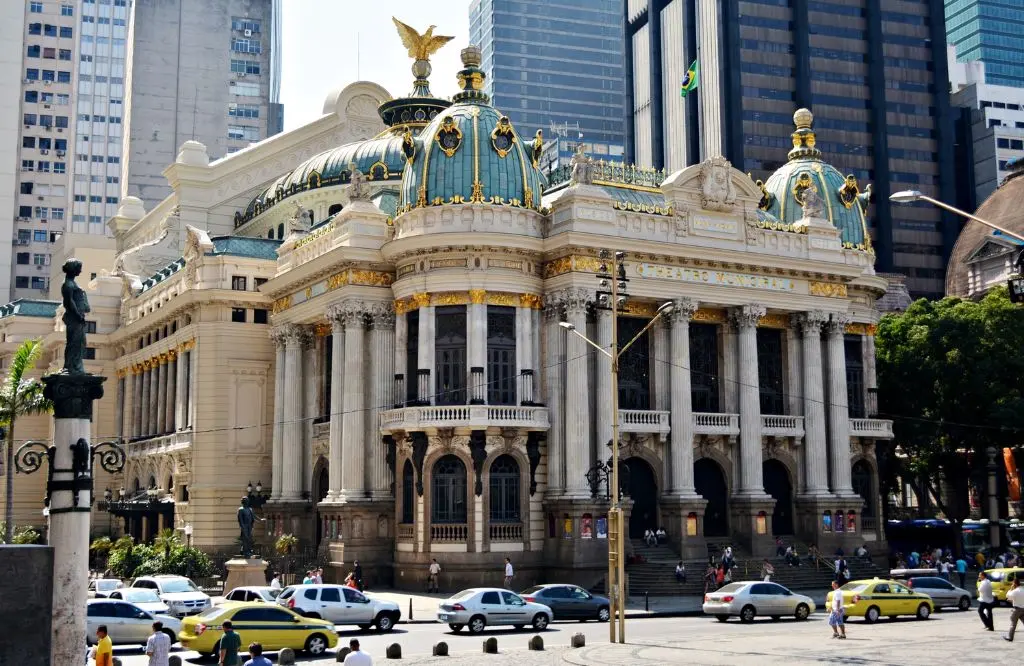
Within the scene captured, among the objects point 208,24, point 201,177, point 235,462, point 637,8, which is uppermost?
point 637,8

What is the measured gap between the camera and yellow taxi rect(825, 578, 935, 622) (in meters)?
42.5

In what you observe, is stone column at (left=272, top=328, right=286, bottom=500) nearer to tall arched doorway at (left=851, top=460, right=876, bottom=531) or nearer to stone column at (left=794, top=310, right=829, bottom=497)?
stone column at (left=794, top=310, right=829, bottom=497)

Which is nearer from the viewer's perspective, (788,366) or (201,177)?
(788,366)

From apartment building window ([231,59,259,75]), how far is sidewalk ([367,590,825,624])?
101630 mm

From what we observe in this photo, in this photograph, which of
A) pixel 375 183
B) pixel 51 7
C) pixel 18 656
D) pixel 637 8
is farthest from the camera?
pixel 637 8

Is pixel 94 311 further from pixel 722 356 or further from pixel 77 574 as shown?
pixel 77 574

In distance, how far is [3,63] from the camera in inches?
4321

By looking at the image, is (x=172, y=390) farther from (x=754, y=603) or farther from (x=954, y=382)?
(x=954, y=382)

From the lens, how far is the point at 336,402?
192 feet

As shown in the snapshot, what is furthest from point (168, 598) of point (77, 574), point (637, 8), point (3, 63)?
point (637, 8)

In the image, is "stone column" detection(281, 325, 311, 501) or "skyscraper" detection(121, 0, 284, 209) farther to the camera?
"skyscraper" detection(121, 0, 284, 209)

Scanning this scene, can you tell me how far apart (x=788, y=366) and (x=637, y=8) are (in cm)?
11121

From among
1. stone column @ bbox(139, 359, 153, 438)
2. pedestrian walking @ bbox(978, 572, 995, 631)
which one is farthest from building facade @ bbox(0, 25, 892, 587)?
pedestrian walking @ bbox(978, 572, 995, 631)

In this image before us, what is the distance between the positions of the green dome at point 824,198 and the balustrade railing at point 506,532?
24.7 metres
